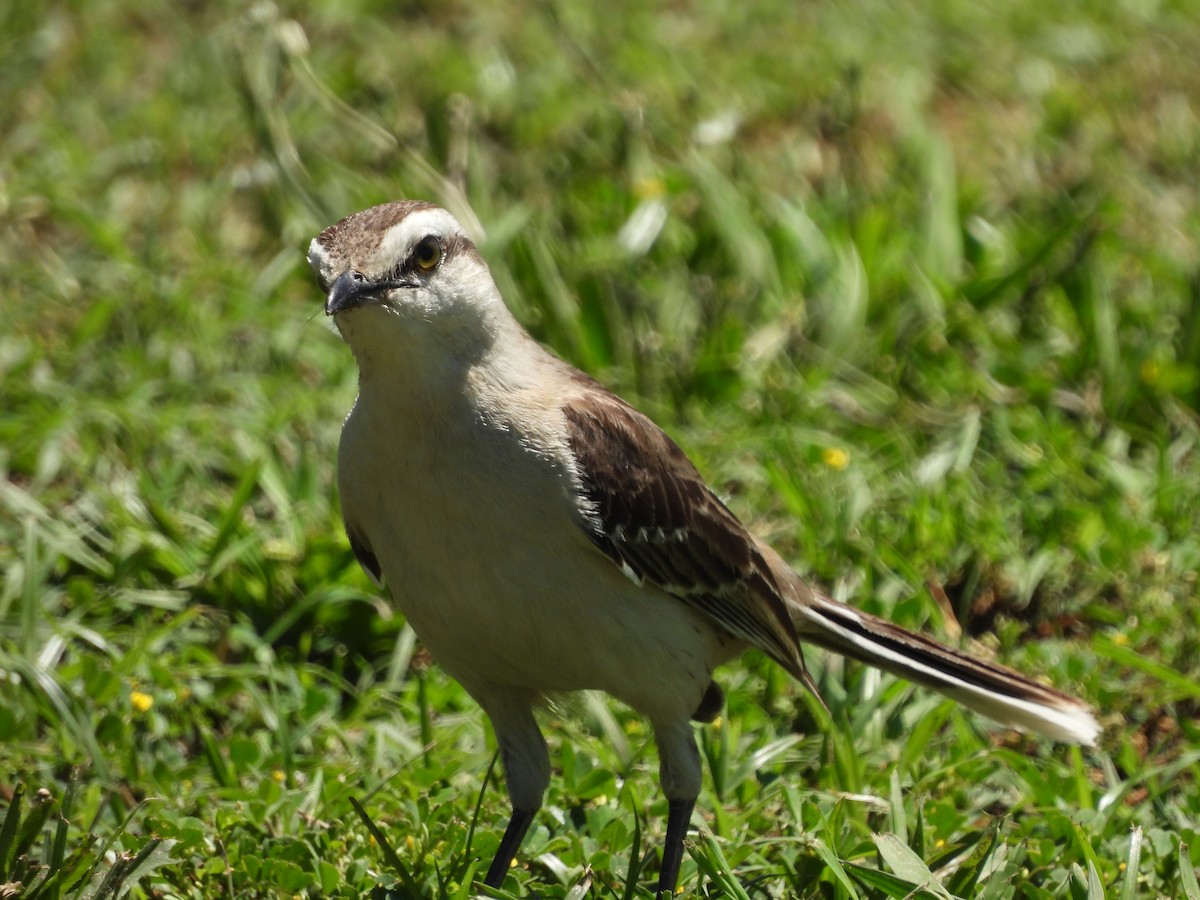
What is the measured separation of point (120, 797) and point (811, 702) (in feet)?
7.14

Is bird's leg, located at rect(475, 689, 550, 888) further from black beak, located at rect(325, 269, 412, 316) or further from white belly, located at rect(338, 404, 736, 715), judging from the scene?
black beak, located at rect(325, 269, 412, 316)

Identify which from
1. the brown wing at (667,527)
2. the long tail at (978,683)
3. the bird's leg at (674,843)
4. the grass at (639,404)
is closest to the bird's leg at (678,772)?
the bird's leg at (674,843)

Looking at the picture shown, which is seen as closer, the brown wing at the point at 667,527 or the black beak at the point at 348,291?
the black beak at the point at 348,291

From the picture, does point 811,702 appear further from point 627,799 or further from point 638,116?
point 638,116

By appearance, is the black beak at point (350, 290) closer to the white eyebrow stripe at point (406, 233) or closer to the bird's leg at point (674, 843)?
the white eyebrow stripe at point (406, 233)

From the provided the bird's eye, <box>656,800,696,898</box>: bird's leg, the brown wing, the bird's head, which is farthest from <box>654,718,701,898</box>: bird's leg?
the bird's eye

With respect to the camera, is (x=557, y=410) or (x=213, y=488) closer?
(x=557, y=410)

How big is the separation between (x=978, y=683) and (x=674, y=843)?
1.08m

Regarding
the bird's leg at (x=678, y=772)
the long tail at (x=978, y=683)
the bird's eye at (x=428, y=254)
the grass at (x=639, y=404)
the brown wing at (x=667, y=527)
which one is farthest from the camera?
the long tail at (x=978, y=683)

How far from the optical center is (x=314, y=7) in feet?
30.8

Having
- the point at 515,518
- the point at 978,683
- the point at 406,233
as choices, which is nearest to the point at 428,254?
the point at 406,233

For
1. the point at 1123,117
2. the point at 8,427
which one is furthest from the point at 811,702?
the point at 1123,117

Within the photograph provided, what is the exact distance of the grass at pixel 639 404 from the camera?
4.52m

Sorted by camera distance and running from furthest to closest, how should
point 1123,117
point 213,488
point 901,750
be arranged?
point 1123,117 < point 213,488 < point 901,750
